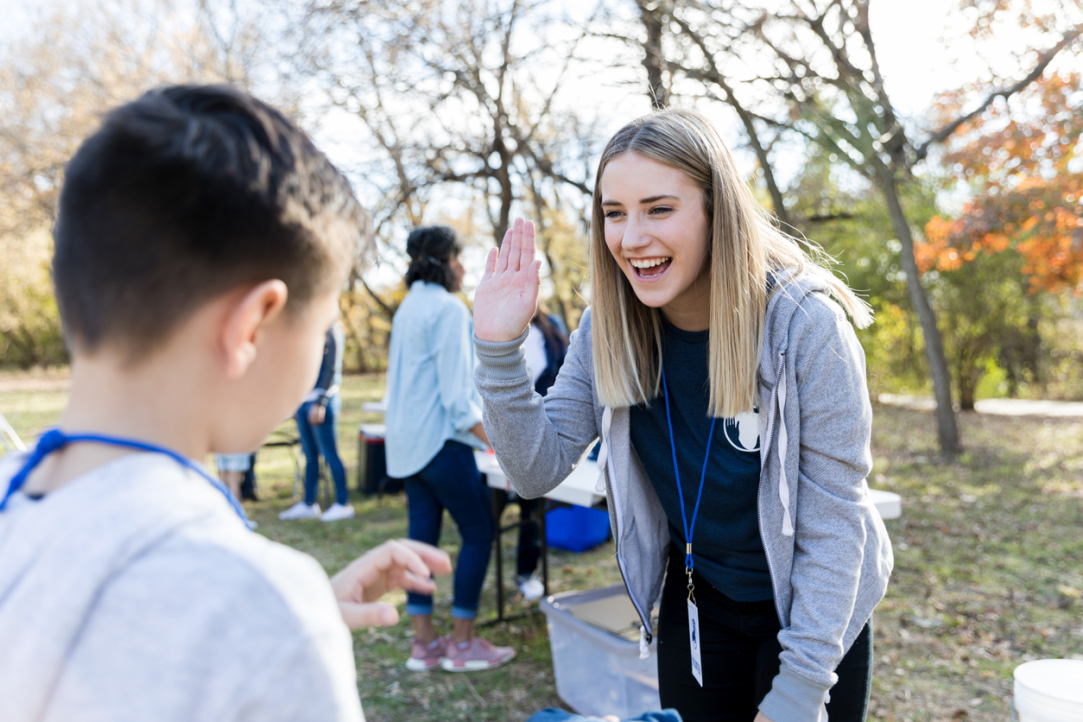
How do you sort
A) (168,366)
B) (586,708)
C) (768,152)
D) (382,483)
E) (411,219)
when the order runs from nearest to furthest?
1. (168,366)
2. (586,708)
3. (382,483)
4. (768,152)
5. (411,219)

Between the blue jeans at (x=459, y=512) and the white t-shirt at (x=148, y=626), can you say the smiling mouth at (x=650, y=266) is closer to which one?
the white t-shirt at (x=148, y=626)

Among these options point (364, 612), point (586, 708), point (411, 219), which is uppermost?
point (411, 219)

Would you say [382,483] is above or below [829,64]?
below

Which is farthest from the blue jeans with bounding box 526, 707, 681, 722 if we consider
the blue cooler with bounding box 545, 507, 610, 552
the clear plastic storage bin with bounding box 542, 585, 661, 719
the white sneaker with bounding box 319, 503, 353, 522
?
the white sneaker with bounding box 319, 503, 353, 522

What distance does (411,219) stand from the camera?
10172 mm

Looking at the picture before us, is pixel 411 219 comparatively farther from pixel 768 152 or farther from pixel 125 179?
pixel 125 179

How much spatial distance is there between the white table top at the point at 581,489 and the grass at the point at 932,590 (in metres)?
0.82

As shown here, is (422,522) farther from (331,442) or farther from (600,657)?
(331,442)

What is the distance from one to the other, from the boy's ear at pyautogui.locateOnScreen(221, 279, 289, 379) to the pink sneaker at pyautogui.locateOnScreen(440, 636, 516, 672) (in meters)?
3.28

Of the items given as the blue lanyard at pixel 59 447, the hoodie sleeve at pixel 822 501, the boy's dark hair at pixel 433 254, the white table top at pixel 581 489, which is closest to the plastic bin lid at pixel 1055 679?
the hoodie sleeve at pixel 822 501

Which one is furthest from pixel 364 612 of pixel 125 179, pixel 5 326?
pixel 5 326

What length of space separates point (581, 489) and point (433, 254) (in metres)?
1.39

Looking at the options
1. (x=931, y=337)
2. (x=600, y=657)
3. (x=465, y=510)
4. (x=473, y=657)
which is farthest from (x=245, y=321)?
(x=931, y=337)

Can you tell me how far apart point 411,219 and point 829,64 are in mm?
5404
